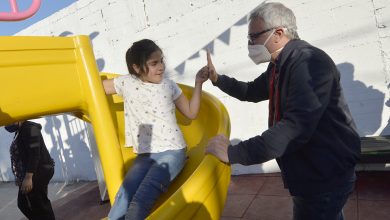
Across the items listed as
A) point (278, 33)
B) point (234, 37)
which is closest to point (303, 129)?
point (278, 33)

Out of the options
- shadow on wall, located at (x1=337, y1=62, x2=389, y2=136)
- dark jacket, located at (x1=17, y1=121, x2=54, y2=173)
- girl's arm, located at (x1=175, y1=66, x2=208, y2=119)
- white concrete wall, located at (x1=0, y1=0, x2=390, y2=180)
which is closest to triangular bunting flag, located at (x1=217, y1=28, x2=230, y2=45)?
white concrete wall, located at (x1=0, y1=0, x2=390, y2=180)

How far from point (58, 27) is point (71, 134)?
1.79m

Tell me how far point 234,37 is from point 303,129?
8.33ft

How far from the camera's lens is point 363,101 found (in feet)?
10.1

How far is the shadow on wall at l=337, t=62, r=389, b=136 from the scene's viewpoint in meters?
3.01

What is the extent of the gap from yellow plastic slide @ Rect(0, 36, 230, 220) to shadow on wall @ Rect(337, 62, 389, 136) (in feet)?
5.74

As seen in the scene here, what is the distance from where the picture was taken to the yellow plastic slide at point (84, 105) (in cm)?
138

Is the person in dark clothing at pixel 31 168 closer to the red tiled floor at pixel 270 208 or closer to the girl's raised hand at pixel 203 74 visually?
the girl's raised hand at pixel 203 74

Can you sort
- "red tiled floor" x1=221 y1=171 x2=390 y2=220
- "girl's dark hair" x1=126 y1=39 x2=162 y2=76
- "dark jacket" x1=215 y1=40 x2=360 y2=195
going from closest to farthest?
1. "dark jacket" x1=215 y1=40 x2=360 y2=195
2. "girl's dark hair" x1=126 y1=39 x2=162 y2=76
3. "red tiled floor" x1=221 y1=171 x2=390 y2=220

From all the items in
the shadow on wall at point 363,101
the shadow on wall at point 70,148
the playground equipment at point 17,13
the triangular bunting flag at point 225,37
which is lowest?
the shadow on wall at point 70,148

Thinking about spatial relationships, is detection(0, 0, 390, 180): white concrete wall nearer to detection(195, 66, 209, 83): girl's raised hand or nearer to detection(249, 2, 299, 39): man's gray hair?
detection(195, 66, 209, 83): girl's raised hand

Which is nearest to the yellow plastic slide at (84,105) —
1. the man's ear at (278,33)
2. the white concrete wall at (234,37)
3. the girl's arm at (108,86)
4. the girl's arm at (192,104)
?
the girl's arm at (108,86)

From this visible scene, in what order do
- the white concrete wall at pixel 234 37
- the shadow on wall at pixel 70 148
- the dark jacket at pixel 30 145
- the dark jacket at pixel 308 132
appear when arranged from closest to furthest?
the dark jacket at pixel 308 132
the dark jacket at pixel 30 145
the white concrete wall at pixel 234 37
the shadow on wall at pixel 70 148

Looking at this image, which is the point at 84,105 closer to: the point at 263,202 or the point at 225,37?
A: the point at 263,202
